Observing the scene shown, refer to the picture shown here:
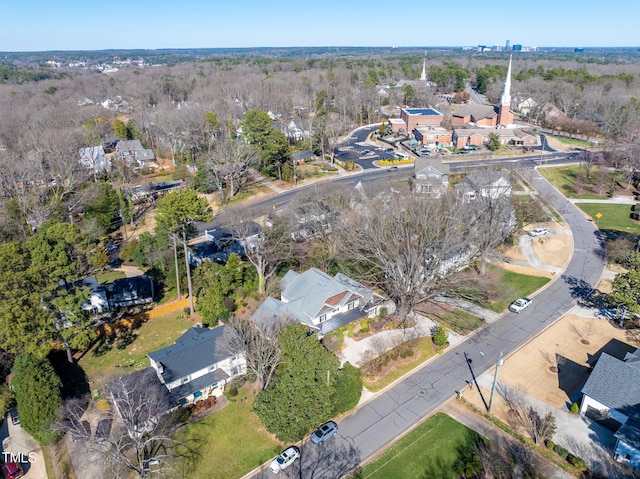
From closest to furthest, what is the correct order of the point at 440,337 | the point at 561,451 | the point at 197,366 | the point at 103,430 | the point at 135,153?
the point at 561,451 → the point at 103,430 → the point at 197,366 → the point at 440,337 → the point at 135,153

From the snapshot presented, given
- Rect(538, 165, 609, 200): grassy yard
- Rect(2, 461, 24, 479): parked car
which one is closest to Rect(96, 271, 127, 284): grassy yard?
Rect(2, 461, 24, 479): parked car

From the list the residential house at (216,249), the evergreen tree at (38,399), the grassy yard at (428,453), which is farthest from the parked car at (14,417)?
the grassy yard at (428,453)

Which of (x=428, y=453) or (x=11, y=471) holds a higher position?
(x=428, y=453)

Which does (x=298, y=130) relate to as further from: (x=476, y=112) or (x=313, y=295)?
(x=313, y=295)

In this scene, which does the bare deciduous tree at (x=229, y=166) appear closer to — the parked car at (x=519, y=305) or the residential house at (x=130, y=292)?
the residential house at (x=130, y=292)

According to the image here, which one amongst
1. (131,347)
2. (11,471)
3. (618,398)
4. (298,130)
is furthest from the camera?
(298,130)

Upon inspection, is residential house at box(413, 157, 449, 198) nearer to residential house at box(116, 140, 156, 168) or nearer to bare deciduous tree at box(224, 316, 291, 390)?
bare deciduous tree at box(224, 316, 291, 390)

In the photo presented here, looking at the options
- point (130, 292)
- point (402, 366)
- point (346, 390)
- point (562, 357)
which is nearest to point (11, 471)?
point (130, 292)
